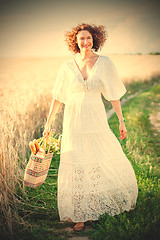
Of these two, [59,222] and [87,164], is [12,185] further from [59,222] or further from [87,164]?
[87,164]

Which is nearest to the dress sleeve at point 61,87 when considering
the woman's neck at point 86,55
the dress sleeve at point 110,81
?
the woman's neck at point 86,55

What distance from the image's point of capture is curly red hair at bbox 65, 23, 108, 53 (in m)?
2.57

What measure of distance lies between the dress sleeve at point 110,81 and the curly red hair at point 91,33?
305 mm

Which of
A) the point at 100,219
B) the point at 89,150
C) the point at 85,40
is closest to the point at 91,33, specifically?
the point at 85,40

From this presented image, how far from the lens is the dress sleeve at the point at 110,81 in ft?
8.17

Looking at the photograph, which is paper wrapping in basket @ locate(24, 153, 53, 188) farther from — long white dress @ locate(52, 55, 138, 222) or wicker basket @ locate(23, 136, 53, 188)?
long white dress @ locate(52, 55, 138, 222)

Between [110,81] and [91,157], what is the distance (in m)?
0.83

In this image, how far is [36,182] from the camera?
2361 mm

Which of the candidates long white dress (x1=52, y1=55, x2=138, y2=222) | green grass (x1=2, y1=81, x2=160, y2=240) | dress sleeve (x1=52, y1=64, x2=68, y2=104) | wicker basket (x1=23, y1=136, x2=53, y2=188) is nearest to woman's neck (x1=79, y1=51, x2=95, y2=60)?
long white dress (x1=52, y1=55, x2=138, y2=222)

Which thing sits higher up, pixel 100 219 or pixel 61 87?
pixel 61 87

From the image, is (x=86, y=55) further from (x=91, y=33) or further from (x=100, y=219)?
(x=100, y=219)

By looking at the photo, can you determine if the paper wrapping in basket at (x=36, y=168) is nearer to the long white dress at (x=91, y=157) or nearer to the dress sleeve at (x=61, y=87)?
the long white dress at (x=91, y=157)

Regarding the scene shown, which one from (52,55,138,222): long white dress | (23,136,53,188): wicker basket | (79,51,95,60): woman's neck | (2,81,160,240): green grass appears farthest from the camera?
(79,51,95,60): woman's neck

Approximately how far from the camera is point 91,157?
2.44m
